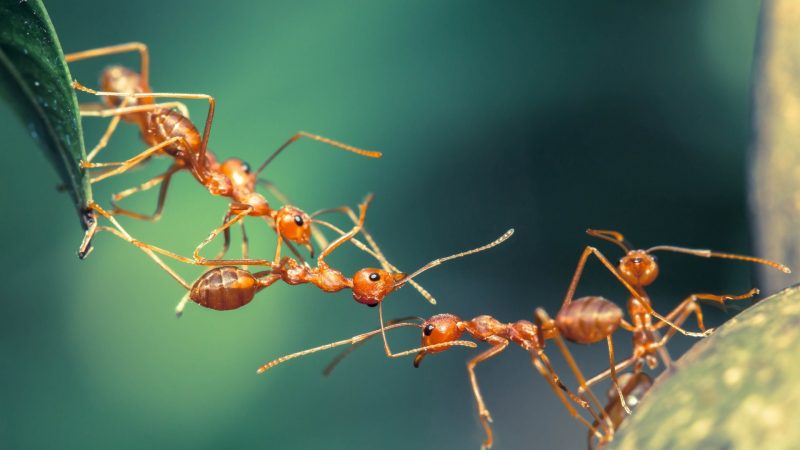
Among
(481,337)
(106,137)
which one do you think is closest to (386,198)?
(481,337)

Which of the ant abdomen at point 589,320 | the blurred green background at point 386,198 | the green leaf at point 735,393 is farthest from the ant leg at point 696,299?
the blurred green background at point 386,198

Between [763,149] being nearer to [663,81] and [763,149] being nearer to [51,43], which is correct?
[51,43]

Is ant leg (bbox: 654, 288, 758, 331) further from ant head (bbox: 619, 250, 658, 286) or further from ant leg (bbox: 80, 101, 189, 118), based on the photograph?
ant leg (bbox: 80, 101, 189, 118)

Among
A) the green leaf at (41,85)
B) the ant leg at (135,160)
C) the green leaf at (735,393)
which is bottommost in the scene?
the green leaf at (735,393)

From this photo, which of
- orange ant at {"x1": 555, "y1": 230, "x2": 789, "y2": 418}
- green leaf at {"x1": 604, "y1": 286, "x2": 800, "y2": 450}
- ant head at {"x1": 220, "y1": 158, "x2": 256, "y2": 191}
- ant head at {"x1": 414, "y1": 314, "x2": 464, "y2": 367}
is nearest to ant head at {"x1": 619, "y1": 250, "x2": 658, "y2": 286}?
orange ant at {"x1": 555, "y1": 230, "x2": 789, "y2": 418}

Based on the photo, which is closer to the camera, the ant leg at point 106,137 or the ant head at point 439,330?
the ant leg at point 106,137

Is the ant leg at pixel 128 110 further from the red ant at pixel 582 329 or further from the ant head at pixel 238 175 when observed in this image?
the red ant at pixel 582 329

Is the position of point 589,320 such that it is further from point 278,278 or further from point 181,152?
point 181,152

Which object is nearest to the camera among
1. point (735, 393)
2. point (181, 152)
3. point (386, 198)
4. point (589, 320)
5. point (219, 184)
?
point (735, 393)
